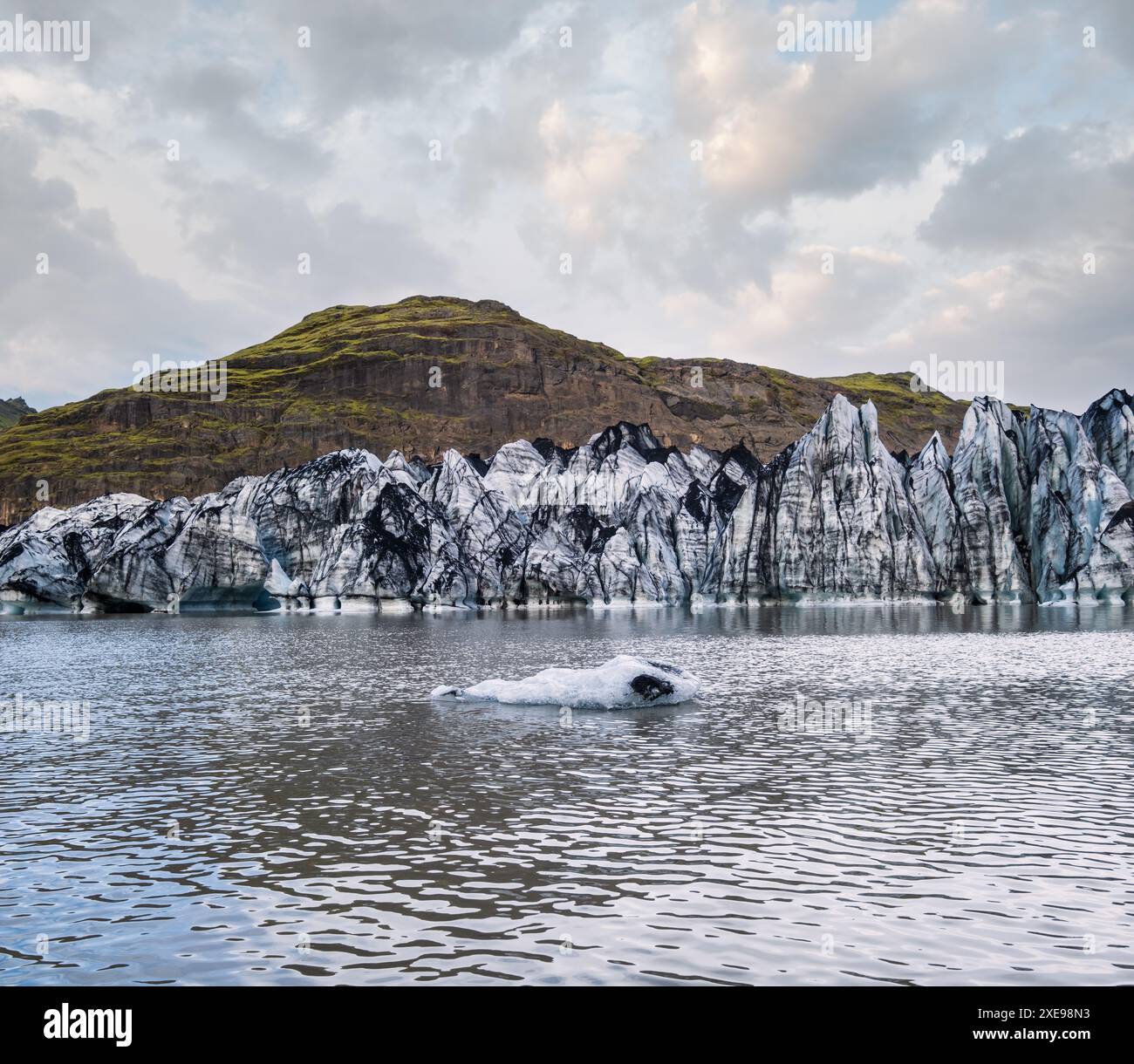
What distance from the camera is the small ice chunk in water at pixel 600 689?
2861cm

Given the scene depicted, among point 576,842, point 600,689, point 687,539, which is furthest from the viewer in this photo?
point 687,539

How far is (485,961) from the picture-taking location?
10.2m

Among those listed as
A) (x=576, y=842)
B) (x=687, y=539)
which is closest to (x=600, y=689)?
(x=576, y=842)

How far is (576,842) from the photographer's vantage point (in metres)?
14.5

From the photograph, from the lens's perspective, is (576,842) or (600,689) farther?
(600,689)

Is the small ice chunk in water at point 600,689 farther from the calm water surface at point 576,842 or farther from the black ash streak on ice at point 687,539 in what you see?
the black ash streak on ice at point 687,539

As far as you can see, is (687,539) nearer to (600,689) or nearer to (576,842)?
(600,689)

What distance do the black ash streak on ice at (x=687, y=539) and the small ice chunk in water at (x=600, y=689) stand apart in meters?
86.0

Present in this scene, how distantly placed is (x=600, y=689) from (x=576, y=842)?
14073 millimetres

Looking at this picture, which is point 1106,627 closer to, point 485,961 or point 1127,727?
point 1127,727

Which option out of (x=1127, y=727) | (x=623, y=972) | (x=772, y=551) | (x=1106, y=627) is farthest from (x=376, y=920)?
(x=772, y=551)

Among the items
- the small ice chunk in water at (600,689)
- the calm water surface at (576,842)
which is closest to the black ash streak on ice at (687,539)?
the calm water surface at (576,842)

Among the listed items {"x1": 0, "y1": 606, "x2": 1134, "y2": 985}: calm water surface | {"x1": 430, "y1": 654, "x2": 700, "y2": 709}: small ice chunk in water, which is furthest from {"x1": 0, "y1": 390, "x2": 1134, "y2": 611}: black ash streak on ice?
{"x1": 430, "y1": 654, "x2": 700, "y2": 709}: small ice chunk in water

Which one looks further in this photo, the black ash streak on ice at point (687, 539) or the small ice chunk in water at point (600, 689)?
the black ash streak on ice at point (687, 539)
